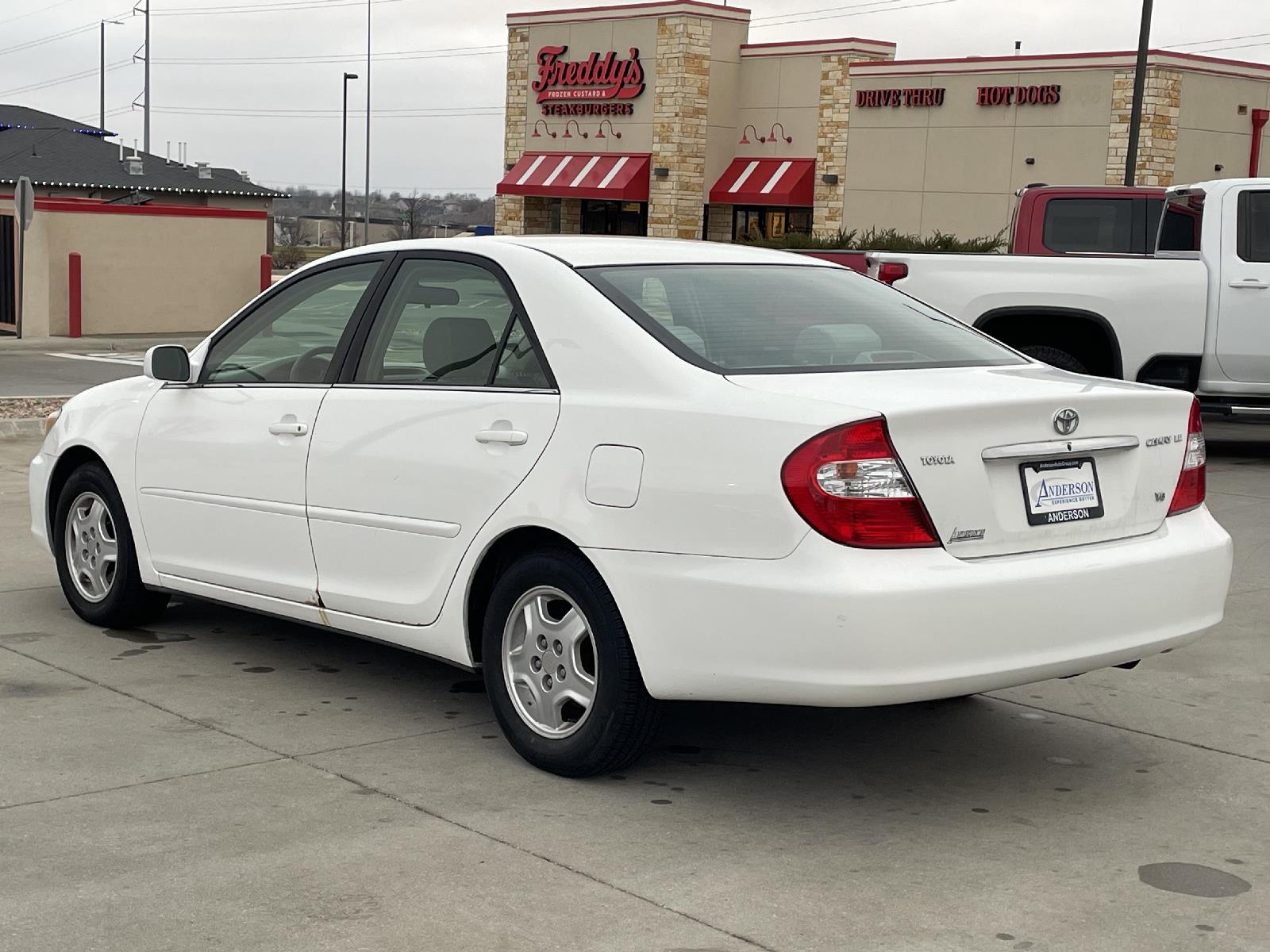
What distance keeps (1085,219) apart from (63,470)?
34.5 ft

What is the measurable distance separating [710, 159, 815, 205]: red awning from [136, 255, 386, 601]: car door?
108 feet

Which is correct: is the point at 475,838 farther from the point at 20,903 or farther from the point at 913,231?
the point at 913,231

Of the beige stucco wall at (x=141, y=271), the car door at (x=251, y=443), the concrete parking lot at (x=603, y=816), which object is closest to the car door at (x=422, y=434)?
the car door at (x=251, y=443)

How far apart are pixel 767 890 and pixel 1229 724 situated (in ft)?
7.82

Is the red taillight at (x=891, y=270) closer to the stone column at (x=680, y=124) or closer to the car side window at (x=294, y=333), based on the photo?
the car side window at (x=294, y=333)

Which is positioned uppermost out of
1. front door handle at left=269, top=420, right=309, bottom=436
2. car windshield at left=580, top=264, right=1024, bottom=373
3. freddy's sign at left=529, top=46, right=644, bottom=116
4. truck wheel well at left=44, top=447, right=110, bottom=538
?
freddy's sign at left=529, top=46, right=644, bottom=116

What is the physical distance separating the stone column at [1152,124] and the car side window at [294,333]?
28.4 m

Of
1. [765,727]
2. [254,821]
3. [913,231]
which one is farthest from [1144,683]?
[913,231]

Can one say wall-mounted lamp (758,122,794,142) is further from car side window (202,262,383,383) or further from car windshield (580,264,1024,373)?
car windshield (580,264,1024,373)

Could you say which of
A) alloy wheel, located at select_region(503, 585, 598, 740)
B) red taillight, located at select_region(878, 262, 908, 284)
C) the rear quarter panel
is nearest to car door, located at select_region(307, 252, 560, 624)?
alloy wheel, located at select_region(503, 585, 598, 740)

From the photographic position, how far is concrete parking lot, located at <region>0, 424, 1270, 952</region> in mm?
3834

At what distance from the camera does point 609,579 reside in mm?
4613

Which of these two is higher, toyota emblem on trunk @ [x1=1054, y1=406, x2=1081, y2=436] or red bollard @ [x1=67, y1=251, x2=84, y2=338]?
toyota emblem on trunk @ [x1=1054, y1=406, x2=1081, y2=436]

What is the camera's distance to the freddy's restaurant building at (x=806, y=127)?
108ft
